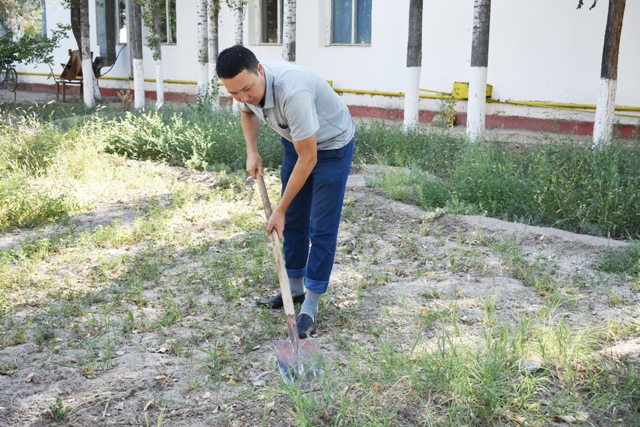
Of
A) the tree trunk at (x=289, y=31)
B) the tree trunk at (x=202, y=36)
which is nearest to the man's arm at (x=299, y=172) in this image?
the tree trunk at (x=289, y=31)

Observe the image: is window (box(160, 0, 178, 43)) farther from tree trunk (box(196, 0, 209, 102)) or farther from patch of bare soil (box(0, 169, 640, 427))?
patch of bare soil (box(0, 169, 640, 427))

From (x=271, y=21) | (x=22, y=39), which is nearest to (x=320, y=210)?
(x=271, y=21)

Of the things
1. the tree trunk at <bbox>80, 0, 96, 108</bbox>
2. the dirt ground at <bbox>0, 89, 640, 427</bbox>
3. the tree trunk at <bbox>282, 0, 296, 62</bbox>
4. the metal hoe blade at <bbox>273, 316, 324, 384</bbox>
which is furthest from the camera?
the tree trunk at <bbox>80, 0, 96, 108</bbox>

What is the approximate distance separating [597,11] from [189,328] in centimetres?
877

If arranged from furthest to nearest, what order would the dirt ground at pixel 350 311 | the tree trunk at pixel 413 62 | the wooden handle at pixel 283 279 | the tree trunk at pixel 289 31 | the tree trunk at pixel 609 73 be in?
the tree trunk at pixel 289 31
the tree trunk at pixel 413 62
the tree trunk at pixel 609 73
the wooden handle at pixel 283 279
the dirt ground at pixel 350 311

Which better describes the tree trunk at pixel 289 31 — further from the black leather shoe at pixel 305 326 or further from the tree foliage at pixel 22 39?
the black leather shoe at pixel 305 326

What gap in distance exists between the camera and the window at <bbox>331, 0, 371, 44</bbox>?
13531mm

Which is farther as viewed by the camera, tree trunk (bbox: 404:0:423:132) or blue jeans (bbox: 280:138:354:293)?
tree trunk (bbox: 404:0:423:132)

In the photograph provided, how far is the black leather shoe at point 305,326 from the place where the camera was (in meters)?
3.77

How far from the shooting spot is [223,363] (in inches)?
139

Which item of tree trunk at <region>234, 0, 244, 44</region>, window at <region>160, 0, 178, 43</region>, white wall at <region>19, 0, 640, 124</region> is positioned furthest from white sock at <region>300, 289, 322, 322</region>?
window at <region>160, 0, 178, 43</region>

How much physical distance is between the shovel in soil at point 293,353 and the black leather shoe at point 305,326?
22 centimetres

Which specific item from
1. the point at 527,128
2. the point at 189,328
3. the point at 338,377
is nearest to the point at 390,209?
the point at 189,328

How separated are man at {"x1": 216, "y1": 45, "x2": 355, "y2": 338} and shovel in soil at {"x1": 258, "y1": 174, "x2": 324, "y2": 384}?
0.24m
